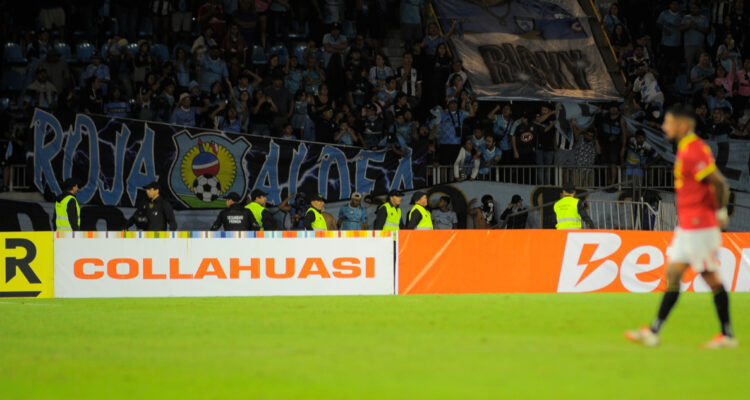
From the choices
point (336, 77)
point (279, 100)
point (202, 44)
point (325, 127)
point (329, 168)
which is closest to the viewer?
point (329, 168)

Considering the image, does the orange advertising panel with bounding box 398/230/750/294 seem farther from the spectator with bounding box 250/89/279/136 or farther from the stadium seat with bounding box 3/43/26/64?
the stadium seat with bounding box 3/43/26/64

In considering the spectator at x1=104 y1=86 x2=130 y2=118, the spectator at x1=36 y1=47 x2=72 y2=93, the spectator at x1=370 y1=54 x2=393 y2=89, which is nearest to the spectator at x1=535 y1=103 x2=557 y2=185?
the spectator at x1=370 y1=54 x2=393 y2=89

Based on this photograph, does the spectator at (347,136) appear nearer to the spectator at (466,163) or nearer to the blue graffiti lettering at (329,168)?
the blue graffiti lettering at (329,168)

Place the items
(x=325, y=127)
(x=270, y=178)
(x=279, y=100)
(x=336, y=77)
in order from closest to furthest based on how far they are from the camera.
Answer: (x=270, y=178)
(x=325, y=127)
(x=279, y=100)
(x=336, y=77)

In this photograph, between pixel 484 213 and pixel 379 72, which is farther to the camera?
pixel 379 72

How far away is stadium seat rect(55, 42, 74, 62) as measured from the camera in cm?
2373

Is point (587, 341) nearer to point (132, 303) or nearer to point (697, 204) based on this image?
point (697, 204)

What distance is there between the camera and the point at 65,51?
2381 cm

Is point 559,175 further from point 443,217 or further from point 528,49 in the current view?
point 528,49

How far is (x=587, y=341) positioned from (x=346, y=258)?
8.61 m

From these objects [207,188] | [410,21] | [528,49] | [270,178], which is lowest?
[207,188]

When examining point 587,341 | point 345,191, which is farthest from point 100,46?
point 587,341

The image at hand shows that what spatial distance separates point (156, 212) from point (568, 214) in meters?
7.74

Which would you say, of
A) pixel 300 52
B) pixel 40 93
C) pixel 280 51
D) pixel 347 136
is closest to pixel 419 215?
pixel 347 136
